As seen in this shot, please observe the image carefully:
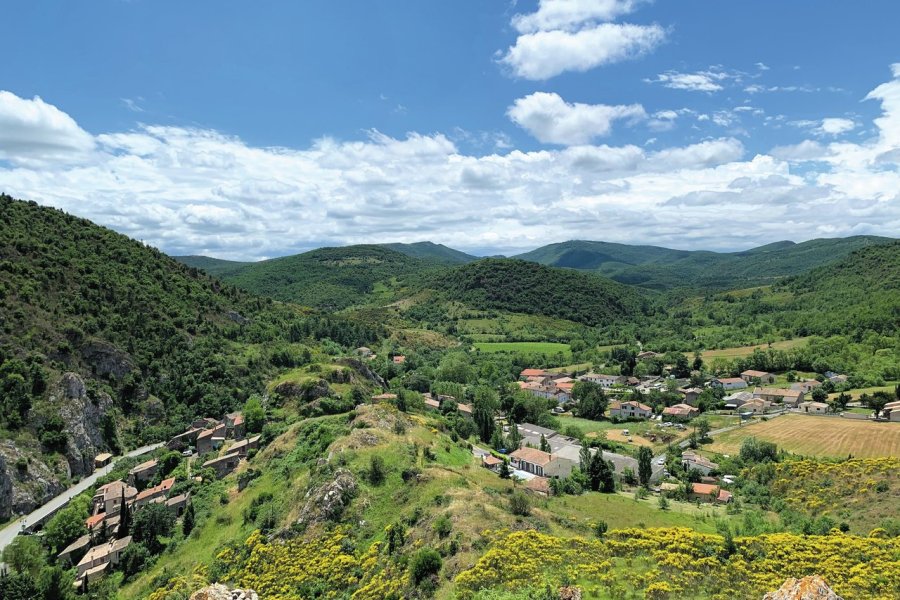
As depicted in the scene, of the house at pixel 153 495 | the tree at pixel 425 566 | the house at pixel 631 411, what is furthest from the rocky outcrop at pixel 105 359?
the house at pixel 631 411

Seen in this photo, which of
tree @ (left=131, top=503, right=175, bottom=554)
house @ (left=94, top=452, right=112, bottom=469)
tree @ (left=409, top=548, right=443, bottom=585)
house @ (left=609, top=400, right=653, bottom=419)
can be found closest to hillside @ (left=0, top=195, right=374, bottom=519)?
house @ (left=94, top=452, right=112, bottom=469)

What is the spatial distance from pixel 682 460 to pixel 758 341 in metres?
101

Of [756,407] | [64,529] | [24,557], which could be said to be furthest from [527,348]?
[24,557]

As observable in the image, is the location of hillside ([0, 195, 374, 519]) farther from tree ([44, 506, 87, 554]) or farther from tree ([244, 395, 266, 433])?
tree ([244, 395, 266, 433])

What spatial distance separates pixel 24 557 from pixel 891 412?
109m

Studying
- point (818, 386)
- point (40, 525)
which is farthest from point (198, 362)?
point (818, 386)

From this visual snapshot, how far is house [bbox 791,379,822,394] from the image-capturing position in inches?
3920

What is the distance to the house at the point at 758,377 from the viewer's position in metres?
111

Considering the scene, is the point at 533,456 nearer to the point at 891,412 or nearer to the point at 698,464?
the point at 698,464

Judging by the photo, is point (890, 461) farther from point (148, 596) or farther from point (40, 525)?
point (40, 525)

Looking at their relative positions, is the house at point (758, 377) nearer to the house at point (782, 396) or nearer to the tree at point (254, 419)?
the house at point (782, 396)

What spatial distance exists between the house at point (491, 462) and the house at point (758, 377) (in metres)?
78.2

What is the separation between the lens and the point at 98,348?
268 ft

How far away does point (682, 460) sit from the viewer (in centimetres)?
6675
